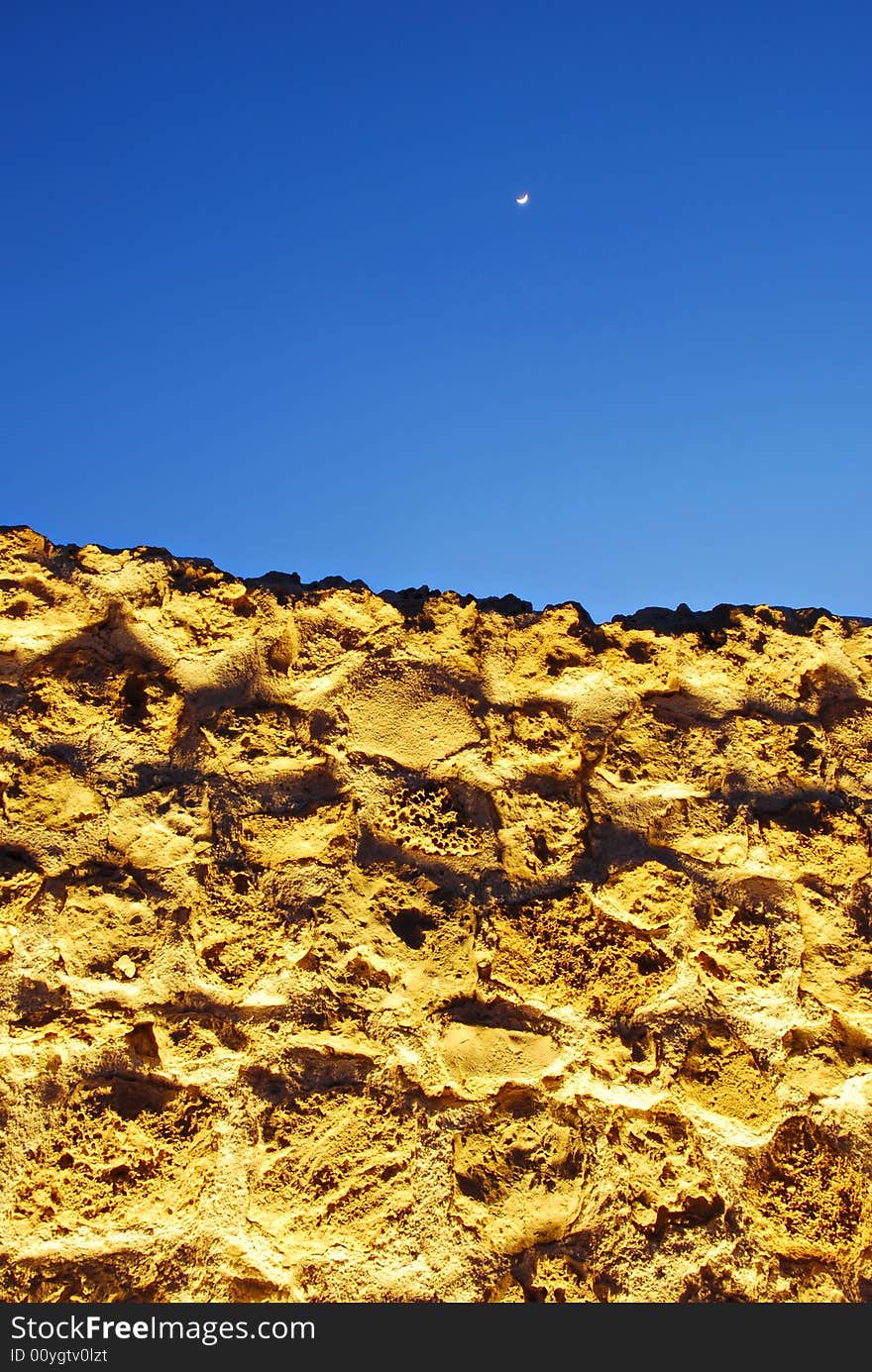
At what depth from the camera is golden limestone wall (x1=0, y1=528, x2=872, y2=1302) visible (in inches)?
81.7


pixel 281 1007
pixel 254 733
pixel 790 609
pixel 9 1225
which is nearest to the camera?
pixel 9 1225

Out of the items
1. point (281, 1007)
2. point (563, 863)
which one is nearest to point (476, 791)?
point (563, 863)

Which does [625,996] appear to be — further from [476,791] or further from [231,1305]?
[231,1305]

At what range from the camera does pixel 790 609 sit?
9.05 ft

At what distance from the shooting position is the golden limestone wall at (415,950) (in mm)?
2074

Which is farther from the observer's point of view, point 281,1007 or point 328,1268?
point 281,1007

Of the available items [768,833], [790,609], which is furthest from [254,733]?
[790,609]

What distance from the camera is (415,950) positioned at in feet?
7.33

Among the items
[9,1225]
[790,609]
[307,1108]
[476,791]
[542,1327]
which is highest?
[790,609]

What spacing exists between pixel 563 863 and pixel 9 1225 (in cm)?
144

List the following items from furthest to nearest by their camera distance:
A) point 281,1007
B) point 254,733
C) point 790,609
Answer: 1. point 790,609
2. point 254,733
3. point 281,1007

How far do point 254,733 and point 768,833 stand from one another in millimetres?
1325

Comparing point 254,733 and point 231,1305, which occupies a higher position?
point 254,733

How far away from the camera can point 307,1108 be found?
6.94 ft
